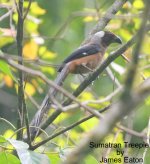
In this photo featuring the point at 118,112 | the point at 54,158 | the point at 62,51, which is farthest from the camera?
the point at 62,51

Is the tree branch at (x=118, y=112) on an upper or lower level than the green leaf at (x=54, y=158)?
upper

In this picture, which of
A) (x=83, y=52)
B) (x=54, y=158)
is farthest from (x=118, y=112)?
(x=83, y=52)

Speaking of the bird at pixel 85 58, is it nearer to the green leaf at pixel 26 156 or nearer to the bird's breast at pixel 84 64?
the bird's breast at pixel 84 64

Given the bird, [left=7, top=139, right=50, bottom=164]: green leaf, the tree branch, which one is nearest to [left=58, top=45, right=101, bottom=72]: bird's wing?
the bird

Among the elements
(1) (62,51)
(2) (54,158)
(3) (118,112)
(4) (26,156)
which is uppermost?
(3) (118,112)

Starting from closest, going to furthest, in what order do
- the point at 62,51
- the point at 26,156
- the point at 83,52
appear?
the point at 26,156 → the point at 83,52 → the point at 62,51

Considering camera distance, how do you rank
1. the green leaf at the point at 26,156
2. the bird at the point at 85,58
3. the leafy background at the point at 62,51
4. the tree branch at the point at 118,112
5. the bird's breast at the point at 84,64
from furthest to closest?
1. the bird's breast at the point at 84,64
2. the bird at the point at 85,58
3. the leafy background at the point at 62,51
4. the green leaf at the point at 26,156
5. the tree branch at the point at 118,112

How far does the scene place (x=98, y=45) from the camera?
442 centimetres

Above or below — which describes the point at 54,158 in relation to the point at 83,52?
above

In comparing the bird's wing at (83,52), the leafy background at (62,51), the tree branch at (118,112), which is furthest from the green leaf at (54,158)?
the bird's wing at (83,52)

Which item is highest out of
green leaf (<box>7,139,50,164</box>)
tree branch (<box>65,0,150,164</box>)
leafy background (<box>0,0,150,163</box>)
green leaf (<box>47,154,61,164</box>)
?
tree branch (<box>65,0,150,164</box>)

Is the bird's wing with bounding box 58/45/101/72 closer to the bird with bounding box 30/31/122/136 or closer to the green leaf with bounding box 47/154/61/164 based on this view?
the bird with bounding box 30/31/122/136

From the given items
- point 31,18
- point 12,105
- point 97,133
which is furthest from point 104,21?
point 12,105

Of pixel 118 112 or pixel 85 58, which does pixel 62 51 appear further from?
pixel 118 112
